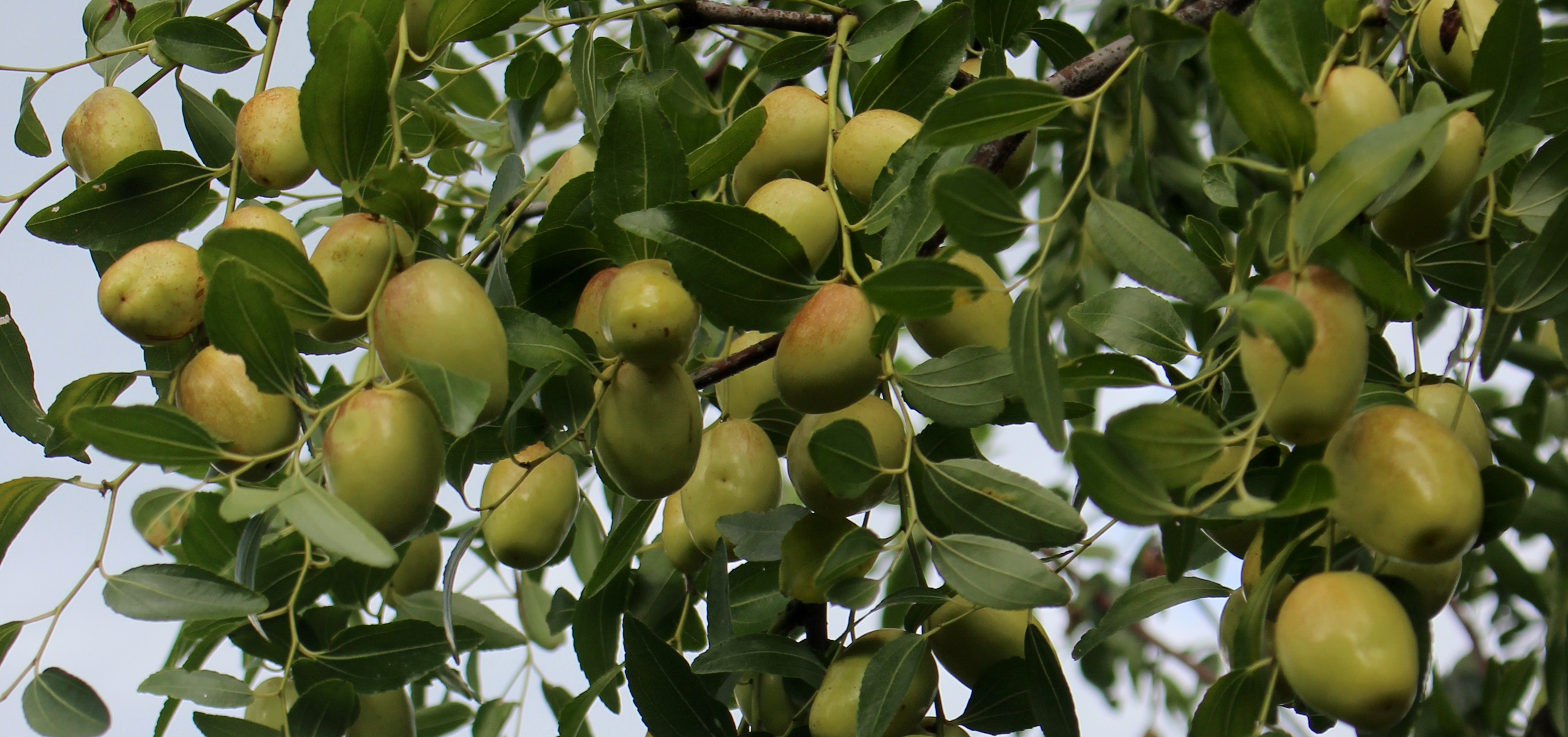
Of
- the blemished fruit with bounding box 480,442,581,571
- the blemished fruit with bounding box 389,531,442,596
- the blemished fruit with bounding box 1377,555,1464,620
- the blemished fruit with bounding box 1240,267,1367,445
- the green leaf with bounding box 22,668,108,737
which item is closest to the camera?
the blemished fruit with bounding box 1240,267,1367,445

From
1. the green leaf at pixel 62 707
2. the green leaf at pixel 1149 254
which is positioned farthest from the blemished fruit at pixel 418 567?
the green leaf at pixel 1149 254

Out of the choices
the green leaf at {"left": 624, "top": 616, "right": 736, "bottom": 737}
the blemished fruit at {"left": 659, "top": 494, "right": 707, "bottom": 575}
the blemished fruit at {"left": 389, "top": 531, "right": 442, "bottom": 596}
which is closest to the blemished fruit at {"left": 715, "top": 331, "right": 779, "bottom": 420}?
the blemished fruit at {"left": 659, "top": 494, "right": 707, "bottom": 575}

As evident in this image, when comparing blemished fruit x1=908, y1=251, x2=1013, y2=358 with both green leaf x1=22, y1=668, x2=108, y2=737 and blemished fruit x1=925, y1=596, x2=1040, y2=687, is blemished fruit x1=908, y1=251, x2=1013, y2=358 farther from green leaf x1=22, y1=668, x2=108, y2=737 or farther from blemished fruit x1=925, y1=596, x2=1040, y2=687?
green leaf x1=22, y1=668, x2=108, y2=737

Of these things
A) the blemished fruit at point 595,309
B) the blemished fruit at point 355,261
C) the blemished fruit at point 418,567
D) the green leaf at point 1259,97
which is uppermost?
the green leaf at point 1259,97

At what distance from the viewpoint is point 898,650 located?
0.59 metres

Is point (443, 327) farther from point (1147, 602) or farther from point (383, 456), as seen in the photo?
point (1147, 602)

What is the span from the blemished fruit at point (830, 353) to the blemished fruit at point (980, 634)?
0.56ft

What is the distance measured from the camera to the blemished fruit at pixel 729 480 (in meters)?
0.68

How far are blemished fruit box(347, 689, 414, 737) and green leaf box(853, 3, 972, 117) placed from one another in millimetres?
482

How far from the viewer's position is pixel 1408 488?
1.42 ft

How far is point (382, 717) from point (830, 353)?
44cm

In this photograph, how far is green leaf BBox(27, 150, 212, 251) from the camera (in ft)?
2.09

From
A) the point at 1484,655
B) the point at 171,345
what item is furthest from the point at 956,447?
the point at 1484,655

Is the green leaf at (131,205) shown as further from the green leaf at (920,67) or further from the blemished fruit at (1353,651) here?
the blemished fruit at (1353,651)
